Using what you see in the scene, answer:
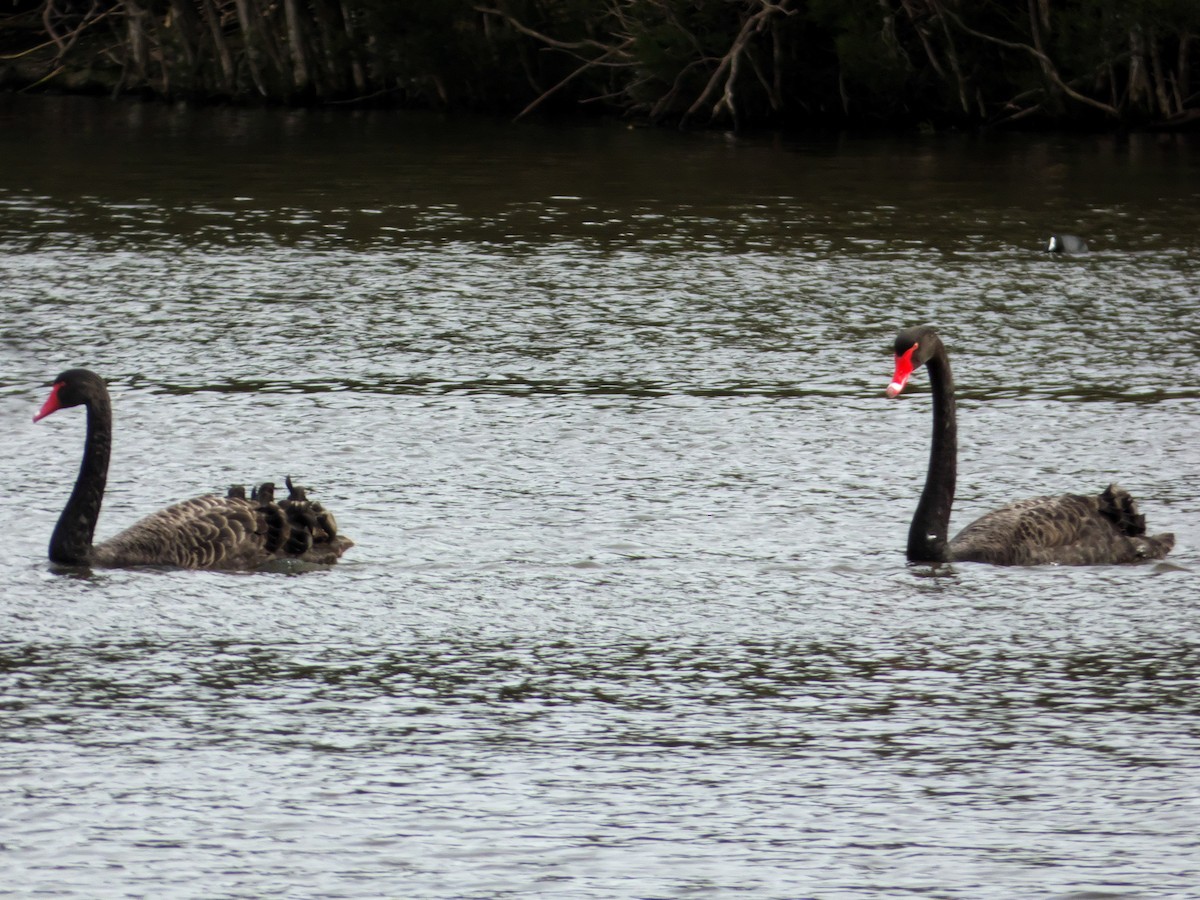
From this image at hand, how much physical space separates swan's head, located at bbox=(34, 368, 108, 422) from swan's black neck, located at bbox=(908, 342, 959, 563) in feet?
9.04

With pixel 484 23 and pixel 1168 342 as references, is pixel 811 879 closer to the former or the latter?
pixel 1168 342

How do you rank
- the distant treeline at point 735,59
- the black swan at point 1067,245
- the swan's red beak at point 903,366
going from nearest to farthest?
the swan's red beak at point 903,366 → the black swan at point 1067,245 → the distant treeline at point 735,59

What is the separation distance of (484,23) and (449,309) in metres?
15.1

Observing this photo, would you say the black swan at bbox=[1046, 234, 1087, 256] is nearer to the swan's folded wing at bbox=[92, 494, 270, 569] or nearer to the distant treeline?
the distant treeline

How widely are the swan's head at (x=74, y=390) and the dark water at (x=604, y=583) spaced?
0.44 meters

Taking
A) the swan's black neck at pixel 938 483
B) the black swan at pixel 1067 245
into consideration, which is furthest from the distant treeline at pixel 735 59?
the swan's black neck at pixel 938 483

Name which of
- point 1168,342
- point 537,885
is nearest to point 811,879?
point 537,885

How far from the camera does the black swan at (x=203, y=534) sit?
23.6ft

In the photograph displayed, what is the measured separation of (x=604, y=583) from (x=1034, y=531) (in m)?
1.39

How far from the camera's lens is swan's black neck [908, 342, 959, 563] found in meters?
7.24

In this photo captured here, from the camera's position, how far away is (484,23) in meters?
27.2

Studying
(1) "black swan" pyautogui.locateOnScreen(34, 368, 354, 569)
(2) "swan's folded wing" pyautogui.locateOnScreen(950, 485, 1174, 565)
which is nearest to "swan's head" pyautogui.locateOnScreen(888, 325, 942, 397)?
(2) "swan's folded wing" pyautogui.locateOnScreen(950, 485, 1174, 565)

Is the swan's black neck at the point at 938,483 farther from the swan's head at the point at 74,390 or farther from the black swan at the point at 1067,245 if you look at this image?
the black swan at the point at 1067,245

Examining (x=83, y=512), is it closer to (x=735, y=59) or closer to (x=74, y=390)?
(x=74, y=390)
